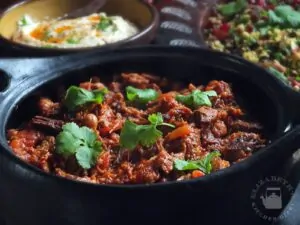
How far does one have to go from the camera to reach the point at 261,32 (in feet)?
7.34

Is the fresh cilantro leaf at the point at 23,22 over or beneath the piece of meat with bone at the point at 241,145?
beneath

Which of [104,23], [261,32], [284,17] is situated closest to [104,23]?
[104,23]

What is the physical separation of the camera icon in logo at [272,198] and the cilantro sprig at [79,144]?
31cm

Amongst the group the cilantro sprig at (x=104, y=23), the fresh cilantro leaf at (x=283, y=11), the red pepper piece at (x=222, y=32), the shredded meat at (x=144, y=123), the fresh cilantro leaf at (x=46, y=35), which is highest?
the shredded meat at (x=144, y=123)

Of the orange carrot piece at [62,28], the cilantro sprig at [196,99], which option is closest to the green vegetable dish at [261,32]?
the orange carrot piece at [62,28]

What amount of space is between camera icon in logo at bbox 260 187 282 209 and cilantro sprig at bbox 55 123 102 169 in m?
0.31

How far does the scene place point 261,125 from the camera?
4.14 ft

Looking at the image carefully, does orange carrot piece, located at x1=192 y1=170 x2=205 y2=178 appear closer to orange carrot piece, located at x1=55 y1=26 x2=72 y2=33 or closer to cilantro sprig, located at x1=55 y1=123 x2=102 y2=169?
cilantro sprig, located at x1=55 y1=123 x2=102 y2=169

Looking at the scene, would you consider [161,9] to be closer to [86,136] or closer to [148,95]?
[148,95]

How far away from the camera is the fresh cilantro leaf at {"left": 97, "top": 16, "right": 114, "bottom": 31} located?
204cm

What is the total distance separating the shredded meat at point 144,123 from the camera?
3.69 ft

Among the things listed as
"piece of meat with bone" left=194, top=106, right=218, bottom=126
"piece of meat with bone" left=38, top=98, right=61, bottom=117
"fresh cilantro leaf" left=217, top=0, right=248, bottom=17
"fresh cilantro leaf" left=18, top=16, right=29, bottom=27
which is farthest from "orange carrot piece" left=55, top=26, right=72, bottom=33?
"piece of meat with bone" left=194, top=106, right=218, bottom=126

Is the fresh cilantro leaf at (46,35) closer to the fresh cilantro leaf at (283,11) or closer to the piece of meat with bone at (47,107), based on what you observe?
the piece of meat with bone at (47,107)

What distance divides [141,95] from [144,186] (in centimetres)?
43
